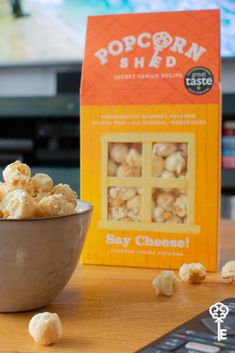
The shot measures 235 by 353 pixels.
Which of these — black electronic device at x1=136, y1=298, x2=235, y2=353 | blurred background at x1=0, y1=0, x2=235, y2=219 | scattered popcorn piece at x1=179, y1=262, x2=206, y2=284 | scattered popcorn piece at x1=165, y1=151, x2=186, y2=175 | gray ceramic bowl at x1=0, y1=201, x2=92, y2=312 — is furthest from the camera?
blurred background at x1=0, y1=0, x2=235, y2=219

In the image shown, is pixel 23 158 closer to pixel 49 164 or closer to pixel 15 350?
pixel 49 164

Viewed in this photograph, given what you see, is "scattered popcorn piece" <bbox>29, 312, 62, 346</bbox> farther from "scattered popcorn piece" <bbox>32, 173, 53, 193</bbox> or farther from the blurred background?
the blurred background

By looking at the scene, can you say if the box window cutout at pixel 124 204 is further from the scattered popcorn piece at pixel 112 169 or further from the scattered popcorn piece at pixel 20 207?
the scattered popcorn piece at pixel 20 207

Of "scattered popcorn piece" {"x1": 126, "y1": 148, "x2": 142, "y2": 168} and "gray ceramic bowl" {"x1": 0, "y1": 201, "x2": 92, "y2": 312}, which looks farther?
"scattered popcorn piece" {"x1": 126, "y1": 148, "x2": 142, "y2": 168}

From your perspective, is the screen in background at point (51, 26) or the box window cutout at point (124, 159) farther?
the screen in background at point (51, 26)

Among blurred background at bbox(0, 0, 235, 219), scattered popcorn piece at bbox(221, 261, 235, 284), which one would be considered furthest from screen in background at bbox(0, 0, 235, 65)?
scattered popcorn piece at bbox(221, 261, 235, 284)

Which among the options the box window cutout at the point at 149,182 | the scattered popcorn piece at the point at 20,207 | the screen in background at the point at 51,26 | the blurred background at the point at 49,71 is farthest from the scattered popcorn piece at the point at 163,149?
the screen in background at the point at 51,26

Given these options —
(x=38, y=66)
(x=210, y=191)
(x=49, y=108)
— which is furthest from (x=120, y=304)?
(x=38, y=66)
